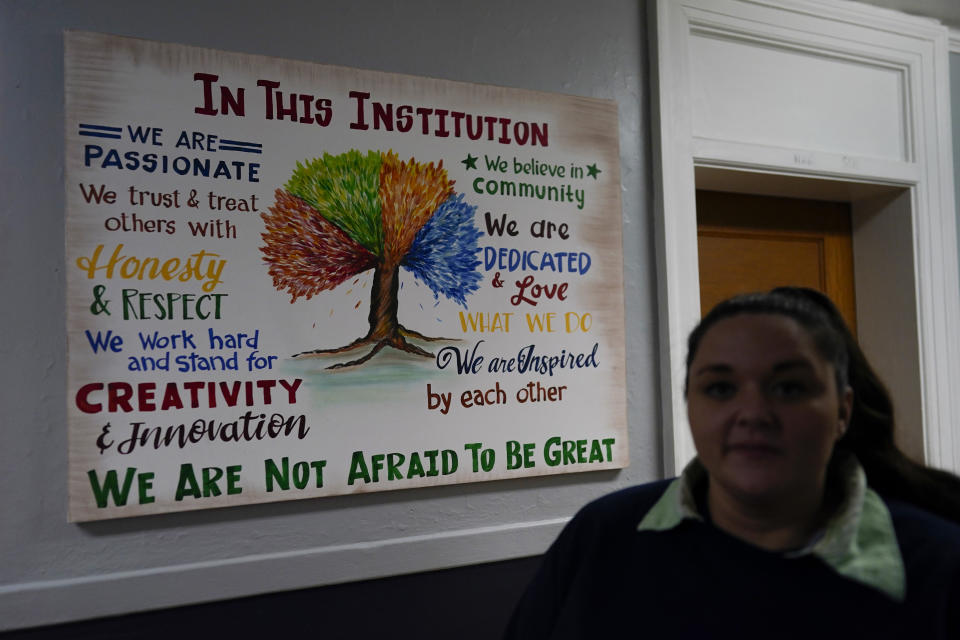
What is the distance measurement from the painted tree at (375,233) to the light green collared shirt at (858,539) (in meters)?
1.06

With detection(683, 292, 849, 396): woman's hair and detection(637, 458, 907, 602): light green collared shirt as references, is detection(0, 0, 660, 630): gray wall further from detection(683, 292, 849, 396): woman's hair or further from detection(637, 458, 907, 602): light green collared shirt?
detection(683, 292, 849, 396): woman's hair

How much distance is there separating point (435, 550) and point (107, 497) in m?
0.81

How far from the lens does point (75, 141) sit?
5.78 feet

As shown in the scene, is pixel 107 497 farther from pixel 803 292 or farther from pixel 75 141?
pixel 803 292

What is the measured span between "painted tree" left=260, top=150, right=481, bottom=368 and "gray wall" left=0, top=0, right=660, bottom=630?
0.31m

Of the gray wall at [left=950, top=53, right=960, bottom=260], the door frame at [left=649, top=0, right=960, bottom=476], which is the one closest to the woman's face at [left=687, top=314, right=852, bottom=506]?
the door frame at [left=649, top=0, right=960, bottom=476]

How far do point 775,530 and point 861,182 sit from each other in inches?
81.3

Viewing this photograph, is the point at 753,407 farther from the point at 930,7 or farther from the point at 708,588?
the point at 930,7

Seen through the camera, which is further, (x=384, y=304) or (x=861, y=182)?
(x=861, y=182)

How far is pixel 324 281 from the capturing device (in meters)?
1.98

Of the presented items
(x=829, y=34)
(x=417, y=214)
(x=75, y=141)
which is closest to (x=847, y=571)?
(x=417, y=214)

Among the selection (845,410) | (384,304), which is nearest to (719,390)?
(845,410)

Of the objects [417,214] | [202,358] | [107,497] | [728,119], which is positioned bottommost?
[107,497]

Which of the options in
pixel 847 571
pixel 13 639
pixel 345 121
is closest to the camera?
pixel 847 571
